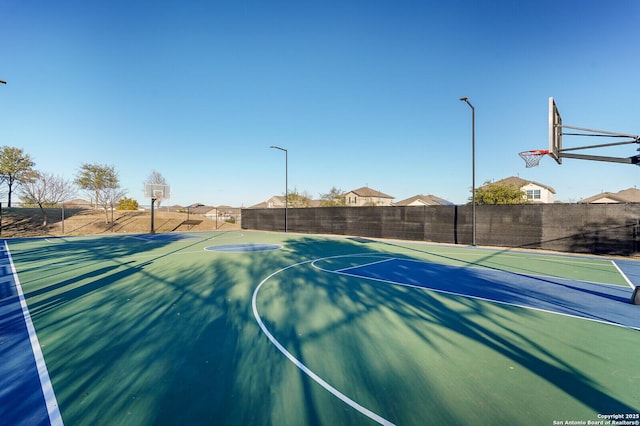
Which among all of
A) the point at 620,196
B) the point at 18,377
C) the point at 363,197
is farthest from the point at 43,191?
the point at 620,196

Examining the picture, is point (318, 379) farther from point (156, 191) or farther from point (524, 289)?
point (156, 191)

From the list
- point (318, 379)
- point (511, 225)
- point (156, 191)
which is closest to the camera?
point (318, 379)

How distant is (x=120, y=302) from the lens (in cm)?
625

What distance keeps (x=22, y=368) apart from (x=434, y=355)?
18.6 ft

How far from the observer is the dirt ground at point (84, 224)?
78.3 ft

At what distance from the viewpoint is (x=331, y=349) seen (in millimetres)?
4219

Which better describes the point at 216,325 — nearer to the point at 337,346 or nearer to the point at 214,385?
the point at 214,385

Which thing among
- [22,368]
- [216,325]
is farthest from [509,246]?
[22,368]

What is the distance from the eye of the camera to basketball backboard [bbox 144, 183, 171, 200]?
2603 centimetres

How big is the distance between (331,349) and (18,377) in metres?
4.07

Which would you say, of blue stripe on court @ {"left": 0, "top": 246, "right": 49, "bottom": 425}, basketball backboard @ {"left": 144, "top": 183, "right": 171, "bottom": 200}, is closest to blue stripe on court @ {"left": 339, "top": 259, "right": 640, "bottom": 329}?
blue stripe on court @ {"left": 0, "top": 246, "right": 49, "bottom": 425}

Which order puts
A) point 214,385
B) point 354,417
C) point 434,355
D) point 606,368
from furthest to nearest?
point 434,355 < point 606,368 < point 214,385 < point 354,417

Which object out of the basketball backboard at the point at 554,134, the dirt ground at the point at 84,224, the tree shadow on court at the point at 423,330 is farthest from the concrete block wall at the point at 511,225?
the dirt ground at the point at 84,224

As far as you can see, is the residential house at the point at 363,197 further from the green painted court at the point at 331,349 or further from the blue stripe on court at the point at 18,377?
the blue stripe on court at the point at 18,377
